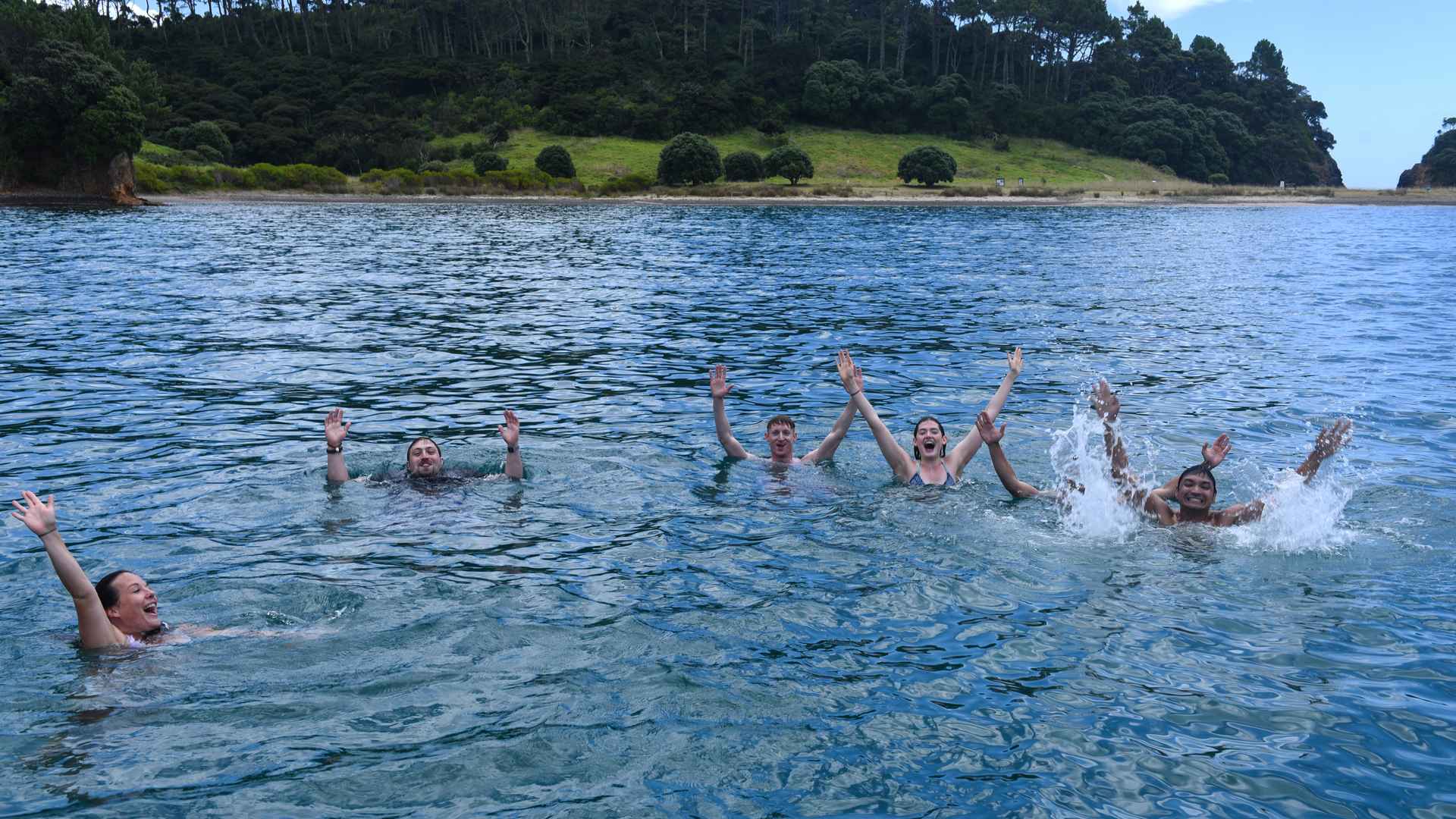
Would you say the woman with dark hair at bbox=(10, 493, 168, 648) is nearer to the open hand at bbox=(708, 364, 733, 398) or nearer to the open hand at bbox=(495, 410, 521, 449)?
the open hand at bbox=(495, 410, 521, 449)

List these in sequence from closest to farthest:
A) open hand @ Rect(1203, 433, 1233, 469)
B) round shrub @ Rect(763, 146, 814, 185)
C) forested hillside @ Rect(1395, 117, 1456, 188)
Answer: open hand @ Rect(1203, 433, 1233, 469)
round shrub @ Rect(763, 146, 814, 185)
forested hillside @ Rect(1395, 117, 1456, 188)

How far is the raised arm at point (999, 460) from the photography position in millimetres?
11312

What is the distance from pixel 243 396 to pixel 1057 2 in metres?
129

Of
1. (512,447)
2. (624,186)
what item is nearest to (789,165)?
(624,186)

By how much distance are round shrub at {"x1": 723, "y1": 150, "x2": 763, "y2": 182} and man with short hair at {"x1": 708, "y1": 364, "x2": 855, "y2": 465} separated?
7701cm

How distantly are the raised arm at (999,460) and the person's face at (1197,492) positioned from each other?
1629 millimetres

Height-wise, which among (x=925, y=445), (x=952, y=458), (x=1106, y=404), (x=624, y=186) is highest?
(x=624, y=186)

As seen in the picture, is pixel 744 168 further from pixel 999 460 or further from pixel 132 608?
pixel 132 608

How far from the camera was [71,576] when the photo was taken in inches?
297

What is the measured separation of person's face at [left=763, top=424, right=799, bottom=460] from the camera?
515 inches

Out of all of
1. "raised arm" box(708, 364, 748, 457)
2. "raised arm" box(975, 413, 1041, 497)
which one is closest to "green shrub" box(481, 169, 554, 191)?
"raised arm" box(708, 364, 748, 457)

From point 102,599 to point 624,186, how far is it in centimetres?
7596

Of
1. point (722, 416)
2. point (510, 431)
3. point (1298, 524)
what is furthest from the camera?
point (722, 416)

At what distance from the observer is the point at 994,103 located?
12056 cm
